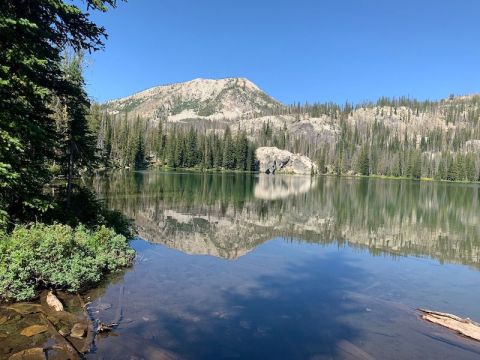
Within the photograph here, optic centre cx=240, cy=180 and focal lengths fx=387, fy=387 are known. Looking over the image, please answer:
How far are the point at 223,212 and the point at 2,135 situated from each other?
108 feet

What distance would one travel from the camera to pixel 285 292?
17.7 m

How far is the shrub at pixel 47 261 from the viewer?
42.7 feet

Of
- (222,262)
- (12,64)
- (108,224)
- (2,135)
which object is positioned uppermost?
(12,64)

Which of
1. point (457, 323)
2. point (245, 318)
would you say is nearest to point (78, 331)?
point (245, 318)

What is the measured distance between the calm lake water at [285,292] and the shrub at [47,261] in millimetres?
1002

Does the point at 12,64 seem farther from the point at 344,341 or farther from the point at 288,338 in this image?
the point at 344,341

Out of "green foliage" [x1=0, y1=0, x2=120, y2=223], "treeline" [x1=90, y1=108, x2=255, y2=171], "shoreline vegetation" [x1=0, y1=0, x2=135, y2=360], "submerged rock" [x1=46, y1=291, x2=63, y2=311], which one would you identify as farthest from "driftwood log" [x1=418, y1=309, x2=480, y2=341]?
"treeline" [x1=90, y1=108, x2=255, y2=171]

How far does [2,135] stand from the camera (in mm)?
13109

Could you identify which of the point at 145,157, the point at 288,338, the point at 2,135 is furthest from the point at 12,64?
the point at 145,157

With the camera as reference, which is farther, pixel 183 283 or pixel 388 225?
pixel 388 225

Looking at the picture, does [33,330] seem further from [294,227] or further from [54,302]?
[294,227]

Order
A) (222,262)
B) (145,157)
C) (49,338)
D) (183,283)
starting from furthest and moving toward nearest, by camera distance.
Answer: (145,157), (222,262), (183,283), (49,338)

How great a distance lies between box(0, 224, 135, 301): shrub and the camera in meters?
13.0

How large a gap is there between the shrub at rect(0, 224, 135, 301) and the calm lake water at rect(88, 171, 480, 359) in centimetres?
100
